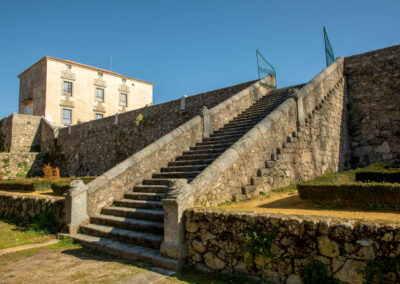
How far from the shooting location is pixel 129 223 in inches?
237

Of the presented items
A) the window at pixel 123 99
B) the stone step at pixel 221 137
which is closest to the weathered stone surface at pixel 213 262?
the stone step at pixel 221 137

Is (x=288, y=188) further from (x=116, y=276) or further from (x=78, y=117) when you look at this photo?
(x=78, y=117)

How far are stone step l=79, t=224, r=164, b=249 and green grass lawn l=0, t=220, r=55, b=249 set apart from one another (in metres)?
1.01

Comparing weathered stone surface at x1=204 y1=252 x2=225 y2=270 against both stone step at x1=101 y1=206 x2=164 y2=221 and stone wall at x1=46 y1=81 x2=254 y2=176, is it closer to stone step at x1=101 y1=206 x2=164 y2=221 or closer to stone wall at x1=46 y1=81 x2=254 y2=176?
stone step at x1=101 y1=206 x2=164 y2=221

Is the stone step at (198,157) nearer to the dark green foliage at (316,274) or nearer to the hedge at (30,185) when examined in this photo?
the dark green foliage at (316,274)

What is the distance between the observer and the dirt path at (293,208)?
167 inches

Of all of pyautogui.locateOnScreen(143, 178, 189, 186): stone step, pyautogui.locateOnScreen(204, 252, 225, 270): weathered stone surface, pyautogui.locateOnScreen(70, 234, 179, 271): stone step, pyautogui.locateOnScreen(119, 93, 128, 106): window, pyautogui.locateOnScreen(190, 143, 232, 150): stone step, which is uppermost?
pyautogui.locateOnScreen(119, 93, 128, 106): window

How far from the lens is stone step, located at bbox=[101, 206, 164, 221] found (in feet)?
19.4

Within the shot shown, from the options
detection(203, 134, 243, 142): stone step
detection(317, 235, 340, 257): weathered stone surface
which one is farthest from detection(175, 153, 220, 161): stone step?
detection(317, 235, 340, 257): weathered stone surface

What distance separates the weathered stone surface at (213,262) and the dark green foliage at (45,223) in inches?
171

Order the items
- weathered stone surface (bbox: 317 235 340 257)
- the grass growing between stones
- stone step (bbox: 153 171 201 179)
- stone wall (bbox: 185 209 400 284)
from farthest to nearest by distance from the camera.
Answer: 1. stone step (bbox: 153 171 201 179)
2. the grass growing between stones
3. weathered stone surface (bbox: 317 235 340 257)
4. stone wall (bbox: 185 209 400 284)

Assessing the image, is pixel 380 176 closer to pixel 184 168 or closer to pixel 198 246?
pixel 198 246

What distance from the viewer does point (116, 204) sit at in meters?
7.20

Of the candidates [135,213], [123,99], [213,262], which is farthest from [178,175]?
[123,99]
